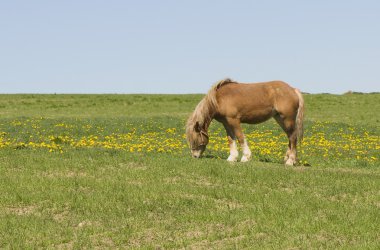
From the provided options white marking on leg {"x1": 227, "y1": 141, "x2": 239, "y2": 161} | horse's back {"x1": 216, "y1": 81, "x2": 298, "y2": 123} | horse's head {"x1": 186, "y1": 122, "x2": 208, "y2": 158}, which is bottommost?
white marking on leg {"x1": 227, "y1": 141, "x2": 239, "y2": 161}

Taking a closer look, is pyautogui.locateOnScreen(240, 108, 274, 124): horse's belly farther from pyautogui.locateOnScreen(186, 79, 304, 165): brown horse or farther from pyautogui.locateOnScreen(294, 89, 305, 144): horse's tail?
pyautogui.locateOnScreen(294, 89, 305, 144): horse's tail

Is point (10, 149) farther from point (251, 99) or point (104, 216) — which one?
point (104, 216)

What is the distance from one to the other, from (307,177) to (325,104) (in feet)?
149

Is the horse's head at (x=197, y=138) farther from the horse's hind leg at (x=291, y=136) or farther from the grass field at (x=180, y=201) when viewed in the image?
the horse's hind leg at (x=291, y=136)

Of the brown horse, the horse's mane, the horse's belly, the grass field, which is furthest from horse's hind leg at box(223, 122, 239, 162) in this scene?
the grass field

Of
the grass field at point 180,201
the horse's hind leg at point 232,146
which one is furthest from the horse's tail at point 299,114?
the horse's hind leg at point 232,146

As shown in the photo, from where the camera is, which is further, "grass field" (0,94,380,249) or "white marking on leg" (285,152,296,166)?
"white marking on leg" (285,152,296,166)

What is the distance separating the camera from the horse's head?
1745 cm

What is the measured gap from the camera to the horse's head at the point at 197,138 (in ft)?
57.3

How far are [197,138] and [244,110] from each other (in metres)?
1.79

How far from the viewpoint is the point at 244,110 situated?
57.2 feet

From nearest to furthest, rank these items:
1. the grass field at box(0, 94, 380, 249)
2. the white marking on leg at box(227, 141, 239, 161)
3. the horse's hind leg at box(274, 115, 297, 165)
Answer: the grass field at box(0, 94, 380, 249), the white marking on leg at box(227, 141, 239, 161), the horse's hind leg at box(274, 115, 297, 165)

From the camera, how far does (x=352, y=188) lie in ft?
41.9

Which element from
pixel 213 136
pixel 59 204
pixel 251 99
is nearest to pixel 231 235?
pixel 59 204
